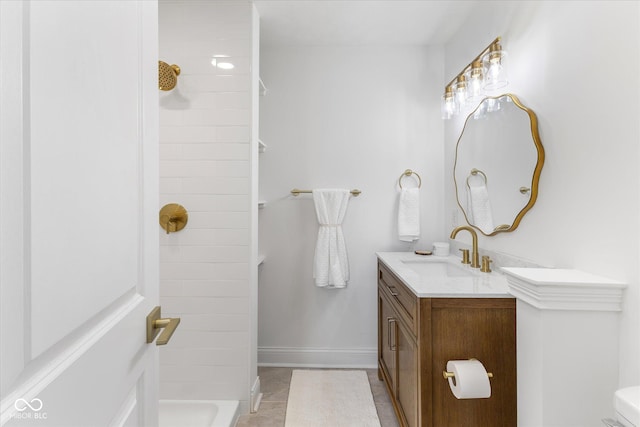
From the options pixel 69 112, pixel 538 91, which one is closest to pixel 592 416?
pixel 538 91

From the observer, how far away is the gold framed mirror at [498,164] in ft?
5.36

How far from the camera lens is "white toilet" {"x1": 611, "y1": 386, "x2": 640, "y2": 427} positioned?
80cm

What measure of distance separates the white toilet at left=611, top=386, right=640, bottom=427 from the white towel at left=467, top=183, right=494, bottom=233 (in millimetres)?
1215

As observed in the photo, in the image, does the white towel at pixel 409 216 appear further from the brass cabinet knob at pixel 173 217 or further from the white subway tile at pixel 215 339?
the brass cabinet knob at pixel 173 217

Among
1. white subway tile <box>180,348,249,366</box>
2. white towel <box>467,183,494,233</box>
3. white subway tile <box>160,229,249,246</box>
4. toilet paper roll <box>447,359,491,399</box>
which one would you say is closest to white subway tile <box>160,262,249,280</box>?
white subway tile <box>160,229,249,246</box>

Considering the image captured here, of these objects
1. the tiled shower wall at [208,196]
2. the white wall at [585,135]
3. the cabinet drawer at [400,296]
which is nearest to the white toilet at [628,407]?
the white wall at [585,135]

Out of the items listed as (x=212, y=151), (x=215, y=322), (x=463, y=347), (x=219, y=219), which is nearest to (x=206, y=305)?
(x=215, y=322)

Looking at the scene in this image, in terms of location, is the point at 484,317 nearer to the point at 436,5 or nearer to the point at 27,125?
the point at 27,125

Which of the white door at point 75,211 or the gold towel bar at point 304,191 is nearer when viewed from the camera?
the white door at point 75,211

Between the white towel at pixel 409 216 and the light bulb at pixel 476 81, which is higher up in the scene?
the light bulb at pixel 476 81

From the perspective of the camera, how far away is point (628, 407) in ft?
2.68

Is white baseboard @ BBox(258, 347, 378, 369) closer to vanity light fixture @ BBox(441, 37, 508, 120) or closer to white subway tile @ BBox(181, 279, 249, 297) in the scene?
white subway tile @ BBox(181, 279, 249, 297)

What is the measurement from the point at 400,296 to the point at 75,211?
1.59 metres

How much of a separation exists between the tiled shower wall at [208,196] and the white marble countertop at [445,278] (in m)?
0.97
